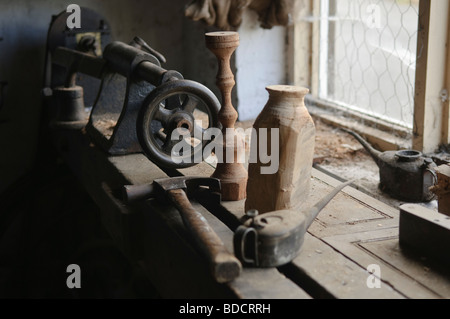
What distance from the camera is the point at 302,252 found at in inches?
48.2

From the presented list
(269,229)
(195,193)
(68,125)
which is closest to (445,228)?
(269,229)

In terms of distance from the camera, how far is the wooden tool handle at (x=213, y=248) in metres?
1.08

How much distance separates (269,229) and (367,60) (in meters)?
1.47

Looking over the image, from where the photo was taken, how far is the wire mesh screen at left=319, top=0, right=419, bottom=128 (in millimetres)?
2150

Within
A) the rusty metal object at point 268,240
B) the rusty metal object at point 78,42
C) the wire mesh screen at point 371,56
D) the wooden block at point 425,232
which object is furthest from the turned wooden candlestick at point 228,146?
the rusty metal object at point 78,42

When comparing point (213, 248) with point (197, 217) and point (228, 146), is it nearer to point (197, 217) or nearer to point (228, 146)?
point (197, 217)

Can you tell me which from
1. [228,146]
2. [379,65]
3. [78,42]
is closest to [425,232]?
[228,146]

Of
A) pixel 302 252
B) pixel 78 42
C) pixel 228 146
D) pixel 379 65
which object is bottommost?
pixel 302 252

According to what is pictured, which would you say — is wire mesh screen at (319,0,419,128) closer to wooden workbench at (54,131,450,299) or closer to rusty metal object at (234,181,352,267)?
wooden workbench at (54,131,450,299)

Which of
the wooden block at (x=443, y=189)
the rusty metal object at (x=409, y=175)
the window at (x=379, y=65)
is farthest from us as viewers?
the window at (x=379, y=65)

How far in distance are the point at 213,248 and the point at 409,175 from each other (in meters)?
0.84

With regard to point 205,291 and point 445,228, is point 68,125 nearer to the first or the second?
point 205,291

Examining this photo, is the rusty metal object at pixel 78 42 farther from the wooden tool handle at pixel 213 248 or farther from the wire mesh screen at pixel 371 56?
the wooden tool handle at pixel 213 248

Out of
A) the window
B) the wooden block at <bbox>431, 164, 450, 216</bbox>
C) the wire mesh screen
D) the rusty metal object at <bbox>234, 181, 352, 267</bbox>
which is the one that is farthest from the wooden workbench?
the wire mesh screen
